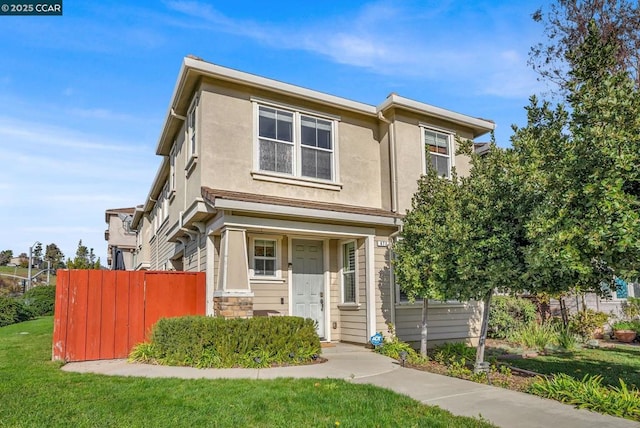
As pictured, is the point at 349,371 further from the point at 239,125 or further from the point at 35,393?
the point at 239,125

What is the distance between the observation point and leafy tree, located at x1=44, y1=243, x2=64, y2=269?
54.9 meters

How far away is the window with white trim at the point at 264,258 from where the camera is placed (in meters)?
10.7

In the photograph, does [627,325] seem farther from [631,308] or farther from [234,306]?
[234,306]

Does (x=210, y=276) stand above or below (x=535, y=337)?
above

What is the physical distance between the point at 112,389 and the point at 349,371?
3.67m

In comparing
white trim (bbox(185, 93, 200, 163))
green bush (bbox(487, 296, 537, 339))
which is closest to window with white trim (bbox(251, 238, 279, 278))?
white trim (bbox(185, 93, 200, 163))

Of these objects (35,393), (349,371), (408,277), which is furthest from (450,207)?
(35,393)

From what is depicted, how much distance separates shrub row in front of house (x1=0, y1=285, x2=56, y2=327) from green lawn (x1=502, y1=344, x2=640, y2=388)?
19103mm

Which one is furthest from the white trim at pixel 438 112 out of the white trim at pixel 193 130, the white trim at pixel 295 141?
the white trim at pixel 193 130

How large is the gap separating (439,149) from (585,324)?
682 cm

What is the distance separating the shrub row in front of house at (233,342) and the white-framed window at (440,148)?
6.16 meters

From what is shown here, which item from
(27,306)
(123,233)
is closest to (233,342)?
(27,306)

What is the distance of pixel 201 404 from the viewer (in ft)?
17.5

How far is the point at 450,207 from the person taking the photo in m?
8.21
